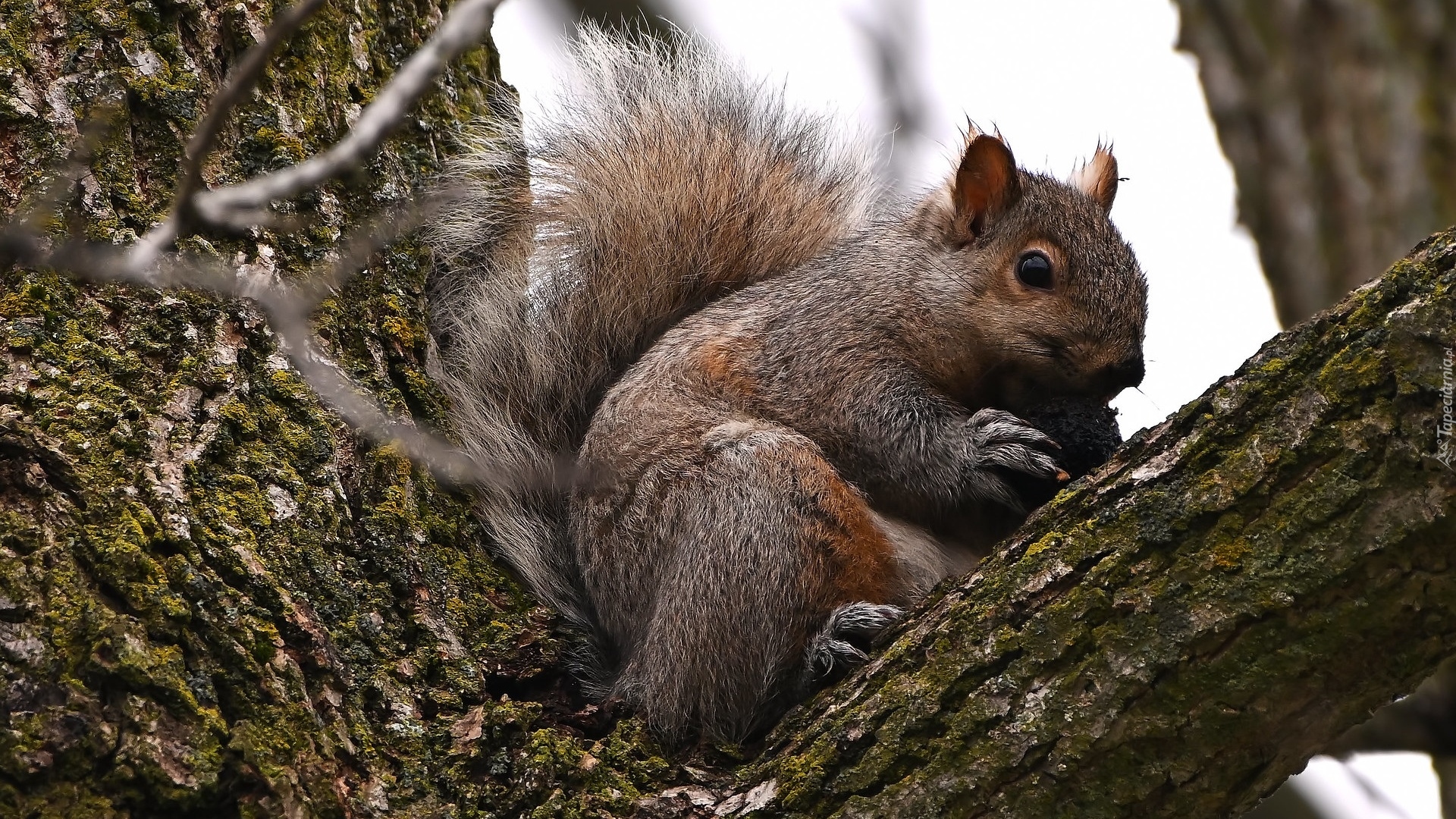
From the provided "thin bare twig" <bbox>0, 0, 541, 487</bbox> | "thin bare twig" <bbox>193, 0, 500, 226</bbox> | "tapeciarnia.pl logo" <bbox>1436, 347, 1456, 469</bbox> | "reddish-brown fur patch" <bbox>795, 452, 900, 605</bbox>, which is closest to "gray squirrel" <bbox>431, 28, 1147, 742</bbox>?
"reddish-brown fur patch" <bbox>795, 452, 900, 605</bbox>

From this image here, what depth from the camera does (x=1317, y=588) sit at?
1.58 m

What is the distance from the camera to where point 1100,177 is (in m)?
3.44

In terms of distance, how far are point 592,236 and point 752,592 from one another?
3.35ft

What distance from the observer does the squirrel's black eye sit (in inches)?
114

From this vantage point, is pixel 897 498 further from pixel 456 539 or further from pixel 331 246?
pixel 331 246

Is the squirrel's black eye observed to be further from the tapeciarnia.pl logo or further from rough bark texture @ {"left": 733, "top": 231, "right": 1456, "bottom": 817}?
the tapeciarnia.pl logo

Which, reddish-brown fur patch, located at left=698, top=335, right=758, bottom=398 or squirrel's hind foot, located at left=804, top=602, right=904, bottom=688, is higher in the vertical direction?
reddish-brown fur patch, located at left=698, top=335, right=758, bottom=398

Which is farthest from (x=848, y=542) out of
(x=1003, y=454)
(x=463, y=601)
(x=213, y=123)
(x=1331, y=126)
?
(x=1331, y=126)

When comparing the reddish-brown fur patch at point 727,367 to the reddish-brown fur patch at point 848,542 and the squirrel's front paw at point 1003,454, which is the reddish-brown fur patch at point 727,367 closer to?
the reddish-brown fur patch at point 848,542

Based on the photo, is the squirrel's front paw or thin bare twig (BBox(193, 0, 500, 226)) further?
the squirrel's front paw

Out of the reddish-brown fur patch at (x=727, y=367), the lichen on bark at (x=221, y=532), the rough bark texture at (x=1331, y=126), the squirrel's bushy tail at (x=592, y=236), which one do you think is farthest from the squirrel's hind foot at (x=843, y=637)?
the rough bark texture at (x=1331, y=126)

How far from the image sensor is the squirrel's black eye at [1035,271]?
9.52 feet

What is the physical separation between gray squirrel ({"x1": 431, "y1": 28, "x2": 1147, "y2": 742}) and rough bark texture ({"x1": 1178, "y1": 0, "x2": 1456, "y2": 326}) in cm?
39

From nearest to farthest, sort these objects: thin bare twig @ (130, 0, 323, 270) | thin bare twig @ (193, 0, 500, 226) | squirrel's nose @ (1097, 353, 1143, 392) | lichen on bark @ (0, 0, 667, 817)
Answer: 1. thin bare twig @ (130, 0, 323, 270)
2. thin bare twig @ (193, 0, 500, 226)
3. lichen on bark @ (0, 0, 667, 817)
4. squirrel's nose @ (1097, 353, 1143, 392)
